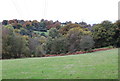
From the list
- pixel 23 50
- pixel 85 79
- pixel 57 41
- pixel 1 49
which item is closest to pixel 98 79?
pixel 85 79

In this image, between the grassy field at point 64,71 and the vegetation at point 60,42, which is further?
the vegetation at point 60,42

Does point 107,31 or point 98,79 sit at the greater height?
point 107,31

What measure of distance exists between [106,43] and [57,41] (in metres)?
11.8

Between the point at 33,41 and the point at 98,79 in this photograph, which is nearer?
the point at 98,79

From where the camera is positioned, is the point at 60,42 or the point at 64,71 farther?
the point at 60,42

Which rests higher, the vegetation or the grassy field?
the vegetation

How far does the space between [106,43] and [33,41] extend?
1708 centimetres

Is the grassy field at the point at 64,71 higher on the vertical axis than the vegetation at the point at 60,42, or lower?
lower

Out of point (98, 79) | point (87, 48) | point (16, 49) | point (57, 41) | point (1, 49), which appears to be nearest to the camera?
point (98, 79)

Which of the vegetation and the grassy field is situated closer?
the grassy field

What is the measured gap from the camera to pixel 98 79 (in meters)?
7.11

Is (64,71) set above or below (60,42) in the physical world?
below

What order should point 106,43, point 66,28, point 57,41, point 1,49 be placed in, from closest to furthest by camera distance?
point 1,49 → point 57,41 → point 106,43 → point 66,28

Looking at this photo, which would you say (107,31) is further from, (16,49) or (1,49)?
(1,49)
